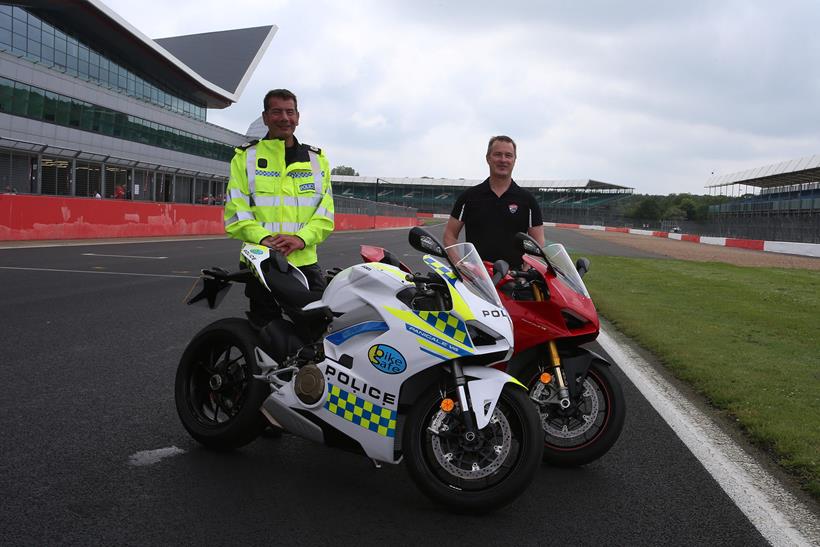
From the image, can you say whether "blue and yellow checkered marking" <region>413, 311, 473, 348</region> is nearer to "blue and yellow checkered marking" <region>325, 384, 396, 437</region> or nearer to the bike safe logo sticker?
the bike safe logo sticker

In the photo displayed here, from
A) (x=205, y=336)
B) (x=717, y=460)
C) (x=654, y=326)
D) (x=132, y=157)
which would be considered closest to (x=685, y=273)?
(x=654, y=326)

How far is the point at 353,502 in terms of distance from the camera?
336 centimetres

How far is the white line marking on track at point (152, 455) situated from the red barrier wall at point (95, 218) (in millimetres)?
Result: 17673

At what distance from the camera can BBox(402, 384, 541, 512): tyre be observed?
10.3 ft

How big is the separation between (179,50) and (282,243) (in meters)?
77.0

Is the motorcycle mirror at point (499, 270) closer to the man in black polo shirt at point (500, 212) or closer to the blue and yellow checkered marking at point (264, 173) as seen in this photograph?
the blue and yellow checkered marking at point (264, 173)

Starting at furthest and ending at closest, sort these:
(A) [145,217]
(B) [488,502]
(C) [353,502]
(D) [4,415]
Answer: (A) [145,217], (D) [4,415], (C) [353,502], (B) [488,502]

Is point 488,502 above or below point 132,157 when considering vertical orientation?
below

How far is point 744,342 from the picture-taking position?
26.6 ft

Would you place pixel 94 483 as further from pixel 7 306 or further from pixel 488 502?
pixel 7 306

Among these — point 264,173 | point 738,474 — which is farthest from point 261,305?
point 738,474

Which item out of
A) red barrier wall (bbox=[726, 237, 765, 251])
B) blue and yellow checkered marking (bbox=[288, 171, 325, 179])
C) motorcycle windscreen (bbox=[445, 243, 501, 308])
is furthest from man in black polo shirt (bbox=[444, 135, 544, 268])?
red barrier wall (bbox=[726, 237, 765, 251])

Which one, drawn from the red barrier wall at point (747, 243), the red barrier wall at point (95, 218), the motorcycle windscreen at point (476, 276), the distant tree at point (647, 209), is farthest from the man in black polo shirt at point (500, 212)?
the distant tree at point (647, 209)

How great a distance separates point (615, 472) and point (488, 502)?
1.10 m
